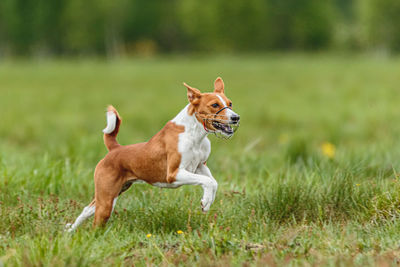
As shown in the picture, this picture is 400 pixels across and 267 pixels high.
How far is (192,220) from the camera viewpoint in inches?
166

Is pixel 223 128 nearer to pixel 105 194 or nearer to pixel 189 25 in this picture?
pixel 105 194

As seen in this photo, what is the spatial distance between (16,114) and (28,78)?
13.6m

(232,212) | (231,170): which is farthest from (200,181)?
(231,170)

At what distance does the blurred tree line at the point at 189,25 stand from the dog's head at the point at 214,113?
144ft

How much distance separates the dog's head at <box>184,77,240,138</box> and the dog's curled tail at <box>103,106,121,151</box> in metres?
0.65

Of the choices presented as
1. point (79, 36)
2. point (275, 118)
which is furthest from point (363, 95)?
point (79, 36)

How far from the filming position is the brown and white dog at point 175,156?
357cm

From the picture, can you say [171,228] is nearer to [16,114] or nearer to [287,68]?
[16,114]

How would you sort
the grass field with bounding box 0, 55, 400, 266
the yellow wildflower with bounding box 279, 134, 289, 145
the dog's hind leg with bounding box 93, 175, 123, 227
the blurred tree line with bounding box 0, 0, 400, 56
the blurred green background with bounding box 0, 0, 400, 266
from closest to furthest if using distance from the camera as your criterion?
1. the grass field with bounding box 0, 55, 400, 266
2. the blurred green background with bounding box 0, 0, 400, 266
3. the dog's hind leg with bounding box 93, 175, 123, 227
4. the yellow wildflower with bounding box 279, 134, 289, 145
5. the blurred tree line with bounding box 0, 0, 400, 56

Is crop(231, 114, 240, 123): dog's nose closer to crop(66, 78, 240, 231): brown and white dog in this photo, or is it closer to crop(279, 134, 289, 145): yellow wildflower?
crop(66, 78, 240, 231): brown and white dog

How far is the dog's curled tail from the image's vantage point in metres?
3.89

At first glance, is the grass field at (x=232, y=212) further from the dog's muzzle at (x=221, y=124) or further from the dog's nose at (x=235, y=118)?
the dog's nose at (x=235, y=118)

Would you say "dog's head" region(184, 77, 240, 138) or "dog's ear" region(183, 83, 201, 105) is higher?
"dog's ear" region(183, 83, 201, 105)

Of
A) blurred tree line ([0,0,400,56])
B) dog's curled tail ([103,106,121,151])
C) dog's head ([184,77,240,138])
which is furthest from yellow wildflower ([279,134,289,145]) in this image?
blurred tree line ([0,0,400,56])
